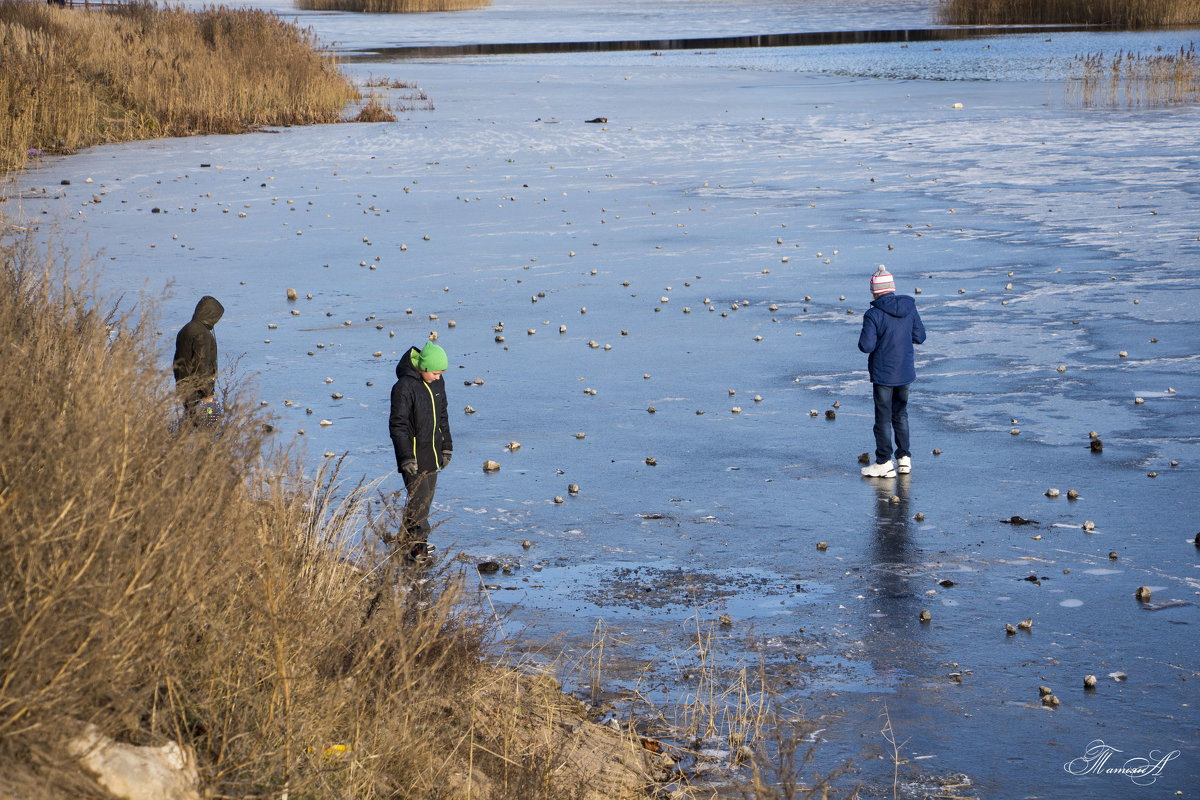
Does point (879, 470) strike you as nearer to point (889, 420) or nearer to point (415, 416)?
point (889, 420)

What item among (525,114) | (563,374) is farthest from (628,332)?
(525,114)

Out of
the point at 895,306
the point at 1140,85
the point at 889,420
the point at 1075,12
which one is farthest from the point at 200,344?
the point at 1075,12

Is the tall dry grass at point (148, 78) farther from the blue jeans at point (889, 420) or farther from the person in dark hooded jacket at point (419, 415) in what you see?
the blue jeans at point (889, 420)

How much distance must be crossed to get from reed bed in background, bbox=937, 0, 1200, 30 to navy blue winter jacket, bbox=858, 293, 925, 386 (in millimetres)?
55795

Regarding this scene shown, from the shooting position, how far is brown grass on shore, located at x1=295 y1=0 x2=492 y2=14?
328 ft

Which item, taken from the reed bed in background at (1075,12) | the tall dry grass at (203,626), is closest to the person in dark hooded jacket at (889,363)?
the tall dry grass at (203,626)

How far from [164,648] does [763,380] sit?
8.99 metres

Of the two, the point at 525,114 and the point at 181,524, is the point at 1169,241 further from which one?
the point at 525,114

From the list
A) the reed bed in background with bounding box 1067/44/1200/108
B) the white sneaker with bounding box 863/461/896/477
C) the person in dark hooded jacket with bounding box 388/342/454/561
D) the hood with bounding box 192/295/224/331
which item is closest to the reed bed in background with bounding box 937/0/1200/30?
the reed bed in background with bounding box 1067/44/1200/108

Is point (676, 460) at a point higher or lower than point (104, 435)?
lower

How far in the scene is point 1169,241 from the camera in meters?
18.9

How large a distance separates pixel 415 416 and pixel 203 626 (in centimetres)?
390

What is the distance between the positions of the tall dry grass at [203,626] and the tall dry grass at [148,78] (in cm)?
2415

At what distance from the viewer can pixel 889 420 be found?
34.5 feet
